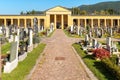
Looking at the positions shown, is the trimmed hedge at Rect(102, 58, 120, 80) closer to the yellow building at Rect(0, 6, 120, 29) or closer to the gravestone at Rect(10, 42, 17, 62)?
the gravestone at Rect(10, 42, 17, 62)

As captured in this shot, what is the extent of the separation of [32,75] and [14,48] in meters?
2.75

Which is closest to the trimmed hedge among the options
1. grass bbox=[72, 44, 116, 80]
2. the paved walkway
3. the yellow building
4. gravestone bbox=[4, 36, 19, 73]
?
grass bbox=[72, 44, 116, 80]

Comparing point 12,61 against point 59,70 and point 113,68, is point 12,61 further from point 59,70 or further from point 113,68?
point 113,68

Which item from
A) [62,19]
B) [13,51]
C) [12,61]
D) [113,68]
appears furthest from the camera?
[62,19]

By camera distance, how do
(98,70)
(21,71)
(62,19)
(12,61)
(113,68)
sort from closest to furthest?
(113,68), (21,71), (98,70), (12,61), (62,19)

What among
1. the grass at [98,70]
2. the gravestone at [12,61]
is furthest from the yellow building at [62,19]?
the gravestone at [12,61]

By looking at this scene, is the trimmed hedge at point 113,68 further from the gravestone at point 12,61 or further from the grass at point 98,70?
the gravestone at point 12,61

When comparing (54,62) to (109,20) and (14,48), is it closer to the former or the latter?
(14,48)

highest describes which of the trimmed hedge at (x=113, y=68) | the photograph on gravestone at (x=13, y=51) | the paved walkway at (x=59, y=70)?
the photograph on gravestone at (x=13, y=51)

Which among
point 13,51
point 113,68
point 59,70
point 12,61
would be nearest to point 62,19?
point 13,51

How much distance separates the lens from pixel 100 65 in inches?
766

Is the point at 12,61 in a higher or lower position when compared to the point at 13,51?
lower

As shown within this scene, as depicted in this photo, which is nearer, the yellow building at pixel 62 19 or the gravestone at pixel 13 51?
the gravestone at pixel 13 51

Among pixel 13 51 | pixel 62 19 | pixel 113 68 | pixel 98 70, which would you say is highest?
pixel 62 19
